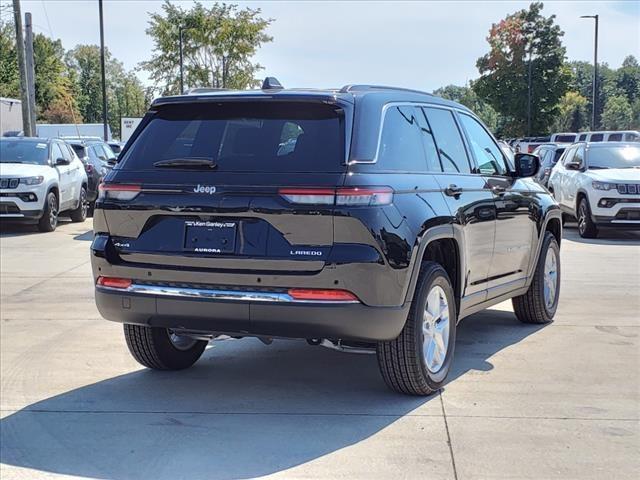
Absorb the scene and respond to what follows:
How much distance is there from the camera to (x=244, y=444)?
455cm

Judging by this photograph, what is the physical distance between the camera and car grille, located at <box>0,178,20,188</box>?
1519 centimetres

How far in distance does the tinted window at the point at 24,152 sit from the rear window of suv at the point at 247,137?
1184cm

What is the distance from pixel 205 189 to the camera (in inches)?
187

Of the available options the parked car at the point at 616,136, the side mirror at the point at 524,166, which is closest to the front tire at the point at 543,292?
the side mirror at the point at 524,166

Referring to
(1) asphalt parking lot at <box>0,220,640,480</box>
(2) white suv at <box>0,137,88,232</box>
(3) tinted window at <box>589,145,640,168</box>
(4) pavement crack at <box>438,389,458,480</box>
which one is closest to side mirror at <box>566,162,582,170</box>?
(3) tinted window at <box>589,145,640,168</box>

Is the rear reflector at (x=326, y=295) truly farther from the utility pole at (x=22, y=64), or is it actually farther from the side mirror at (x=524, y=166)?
the utility pole at (x=22, y=64)

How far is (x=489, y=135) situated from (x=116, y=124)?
10089 cm

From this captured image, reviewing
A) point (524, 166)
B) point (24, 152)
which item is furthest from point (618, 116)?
point (524, 166)

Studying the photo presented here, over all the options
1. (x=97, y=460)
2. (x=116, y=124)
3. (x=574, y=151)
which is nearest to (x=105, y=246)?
(x=97, y=460)

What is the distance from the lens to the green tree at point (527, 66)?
223 feet

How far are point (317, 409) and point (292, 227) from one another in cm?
123

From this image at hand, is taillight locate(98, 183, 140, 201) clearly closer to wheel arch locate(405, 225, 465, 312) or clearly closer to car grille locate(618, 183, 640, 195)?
wheel arch locate(405, 225, 465, 312)

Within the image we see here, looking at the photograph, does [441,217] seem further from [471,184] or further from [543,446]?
[543,446]

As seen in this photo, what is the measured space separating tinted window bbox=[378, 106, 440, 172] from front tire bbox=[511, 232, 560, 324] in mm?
2192
